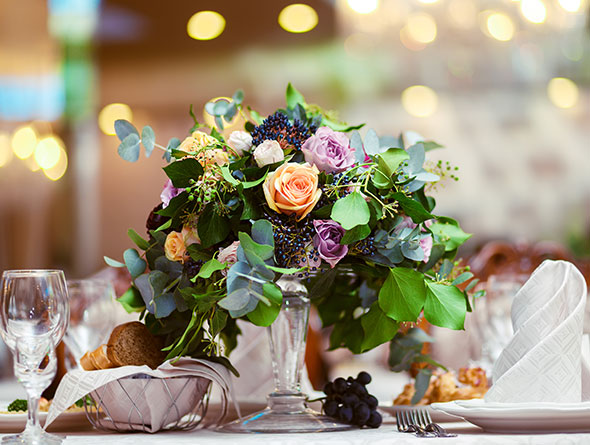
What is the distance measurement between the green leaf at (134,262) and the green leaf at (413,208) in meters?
0.35

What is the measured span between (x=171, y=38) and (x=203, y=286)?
13.4ft

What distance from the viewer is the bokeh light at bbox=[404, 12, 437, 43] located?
4504 mm

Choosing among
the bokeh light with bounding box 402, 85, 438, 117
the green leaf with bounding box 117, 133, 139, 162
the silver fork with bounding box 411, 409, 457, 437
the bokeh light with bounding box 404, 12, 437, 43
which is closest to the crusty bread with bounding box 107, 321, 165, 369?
the green leaf with bounding box 117, 133, 139, 162

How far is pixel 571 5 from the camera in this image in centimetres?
443

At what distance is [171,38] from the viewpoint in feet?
15.6

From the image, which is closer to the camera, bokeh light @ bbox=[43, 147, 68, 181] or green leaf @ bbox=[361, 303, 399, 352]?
green leaf @ bbox=[361, 303, 399, 352]

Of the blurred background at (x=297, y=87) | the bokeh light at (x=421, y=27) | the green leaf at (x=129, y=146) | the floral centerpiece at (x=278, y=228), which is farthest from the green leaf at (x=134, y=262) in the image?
the bokeh light at (x=421, y=27)

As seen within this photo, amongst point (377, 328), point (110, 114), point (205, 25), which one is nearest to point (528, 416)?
point (377, 328)

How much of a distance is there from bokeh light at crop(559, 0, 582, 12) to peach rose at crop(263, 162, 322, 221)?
4.03m

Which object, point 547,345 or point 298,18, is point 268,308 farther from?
point 298,18

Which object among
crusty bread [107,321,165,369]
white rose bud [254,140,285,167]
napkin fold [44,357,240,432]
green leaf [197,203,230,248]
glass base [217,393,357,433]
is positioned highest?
white rose bud [254,140,285,167]

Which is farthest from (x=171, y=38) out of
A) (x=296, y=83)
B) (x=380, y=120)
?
(x=380, y=120)

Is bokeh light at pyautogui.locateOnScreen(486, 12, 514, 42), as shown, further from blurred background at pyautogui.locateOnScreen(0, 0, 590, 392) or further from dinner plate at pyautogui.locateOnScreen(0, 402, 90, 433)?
dinner plate at pyautogui.locateOnScreen(0, 402, 90, 433)

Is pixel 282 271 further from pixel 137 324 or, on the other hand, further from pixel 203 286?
pixel 137 324
